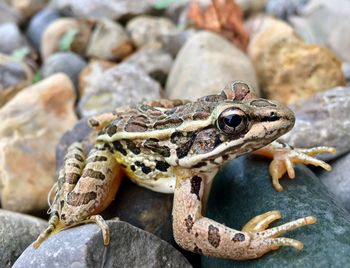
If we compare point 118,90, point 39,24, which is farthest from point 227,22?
point 39,24

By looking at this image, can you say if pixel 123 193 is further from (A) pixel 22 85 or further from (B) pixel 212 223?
(A) pixel 22 85

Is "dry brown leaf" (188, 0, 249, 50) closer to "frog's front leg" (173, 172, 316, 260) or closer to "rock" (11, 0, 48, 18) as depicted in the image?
"rock" (11, 0, 48, 18)

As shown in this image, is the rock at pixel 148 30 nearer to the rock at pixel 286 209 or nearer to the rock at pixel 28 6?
the rock at pixel 28 6

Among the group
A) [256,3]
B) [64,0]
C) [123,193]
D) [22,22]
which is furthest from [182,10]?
[123,193]

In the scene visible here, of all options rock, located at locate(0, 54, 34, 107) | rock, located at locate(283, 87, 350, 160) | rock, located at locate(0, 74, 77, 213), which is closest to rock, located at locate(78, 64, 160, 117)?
rock, located at locate(0, 74, 77, 213)

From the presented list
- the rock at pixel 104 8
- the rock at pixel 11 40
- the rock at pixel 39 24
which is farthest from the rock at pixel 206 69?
the rock at pixel 39 24
